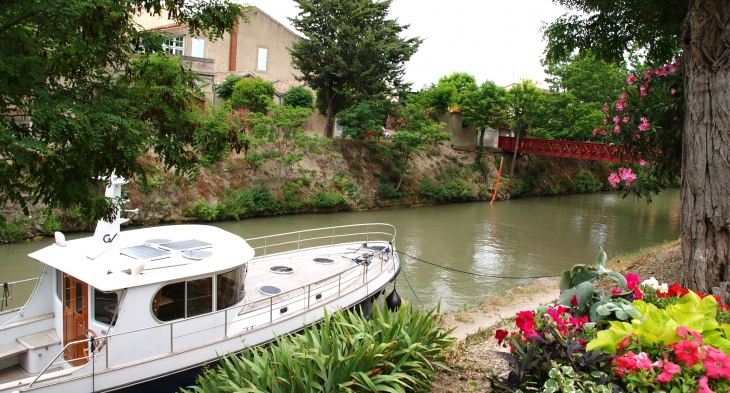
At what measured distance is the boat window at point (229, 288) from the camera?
881cm

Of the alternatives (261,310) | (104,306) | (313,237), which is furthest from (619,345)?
(313,237)

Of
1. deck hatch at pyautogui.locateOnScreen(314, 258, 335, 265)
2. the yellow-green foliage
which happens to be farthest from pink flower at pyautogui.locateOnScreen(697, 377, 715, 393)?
deck hatch at pyautogui.locateOnScreen(314, 258, 335, 265)

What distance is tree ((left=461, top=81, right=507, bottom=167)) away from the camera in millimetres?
39625

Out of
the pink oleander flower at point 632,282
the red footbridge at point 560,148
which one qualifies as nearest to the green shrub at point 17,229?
the pink oleander flower at point 632,282

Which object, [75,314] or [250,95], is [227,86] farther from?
[75,314]

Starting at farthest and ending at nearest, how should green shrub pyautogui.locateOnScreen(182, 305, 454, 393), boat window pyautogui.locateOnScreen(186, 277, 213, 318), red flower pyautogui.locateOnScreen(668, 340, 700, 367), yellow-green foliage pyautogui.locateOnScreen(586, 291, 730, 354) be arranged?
boat window pyautogui.locateOnScreen(186, 277, 213, 318)
green shrub pyautogui.locateOnScreen(182, 305, 454, 393)
yellow-green foliage pyautogui.locateOnScreen(586, 291, 730, 354)
red flower pyautogui.locateOnScreen(668, 340, 700, 367)

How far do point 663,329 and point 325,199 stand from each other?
2431 centimetres

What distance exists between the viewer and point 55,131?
18.1 feet

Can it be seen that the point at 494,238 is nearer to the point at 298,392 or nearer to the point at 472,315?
the point at 472,315

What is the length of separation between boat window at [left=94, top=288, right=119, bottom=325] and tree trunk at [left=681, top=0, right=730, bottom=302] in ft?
29.2

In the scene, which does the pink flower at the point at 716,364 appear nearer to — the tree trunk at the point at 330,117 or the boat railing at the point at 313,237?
the boat railing at the point at 313,237

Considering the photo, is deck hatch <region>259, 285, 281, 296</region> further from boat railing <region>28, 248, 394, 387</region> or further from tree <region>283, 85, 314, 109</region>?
tree <region>283, 85, 314, 109</region>

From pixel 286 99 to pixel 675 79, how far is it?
25662mm

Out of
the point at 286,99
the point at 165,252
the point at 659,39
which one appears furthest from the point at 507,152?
the point at 165,252
